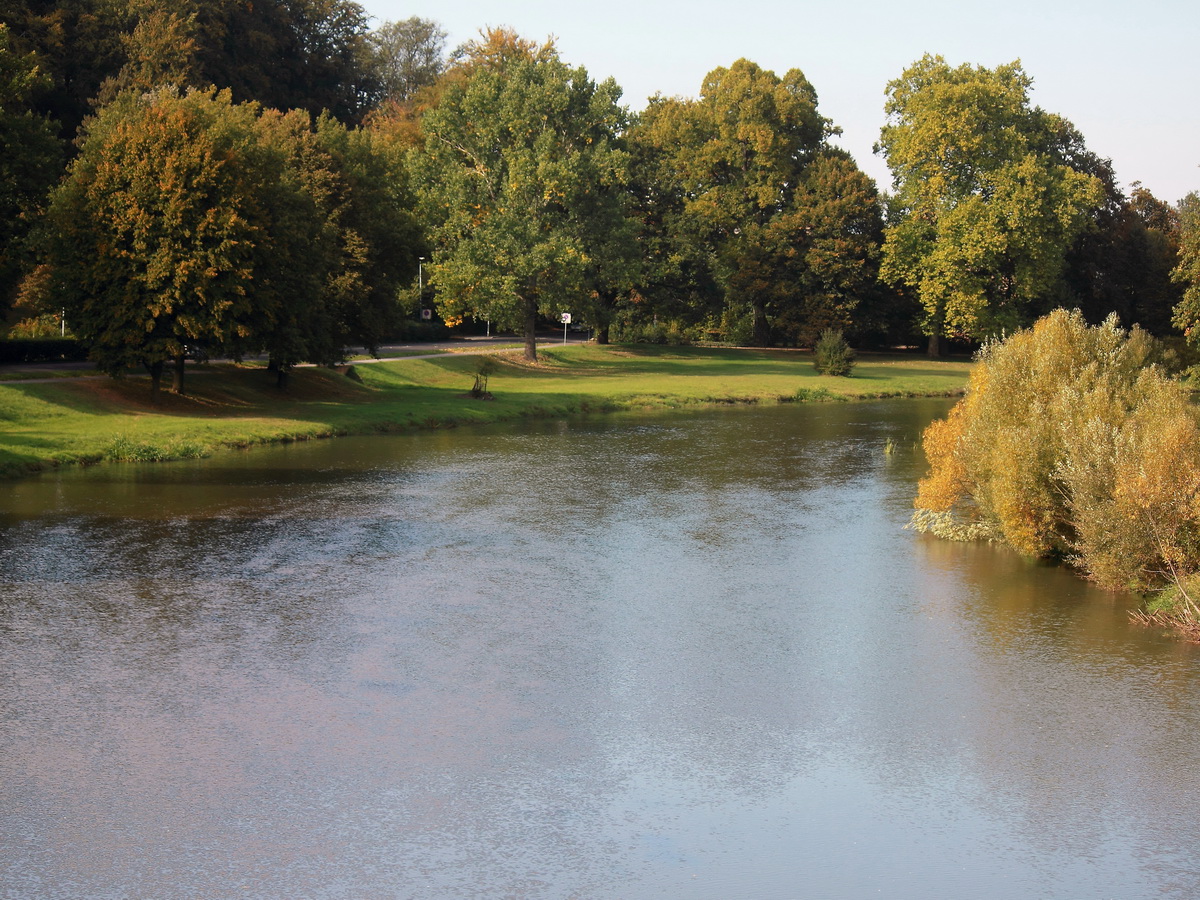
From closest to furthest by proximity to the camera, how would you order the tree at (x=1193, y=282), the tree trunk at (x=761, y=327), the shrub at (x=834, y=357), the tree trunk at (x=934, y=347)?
the tree at (x=1193, y=282) → the shrub at (x=834, y=357) → the tree trunk at (x=761, y=327) → the tree trunk at (x=934, y=347)

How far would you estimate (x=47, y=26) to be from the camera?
5834 centimetres

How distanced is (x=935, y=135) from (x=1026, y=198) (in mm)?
6430

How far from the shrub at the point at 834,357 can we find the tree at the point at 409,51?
6263 centimetres

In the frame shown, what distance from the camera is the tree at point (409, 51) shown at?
11062 cm

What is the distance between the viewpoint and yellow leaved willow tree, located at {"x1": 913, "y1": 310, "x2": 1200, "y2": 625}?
16.1 meters

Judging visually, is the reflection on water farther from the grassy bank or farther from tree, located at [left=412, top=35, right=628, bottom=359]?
tree, located at [left=412, top=35, right=628, bottom=359]

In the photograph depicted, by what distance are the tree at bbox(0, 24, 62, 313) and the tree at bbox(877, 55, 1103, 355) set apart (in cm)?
4821

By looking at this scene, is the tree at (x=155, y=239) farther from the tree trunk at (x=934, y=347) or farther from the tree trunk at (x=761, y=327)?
the tree trunk at (x=934, y=347)

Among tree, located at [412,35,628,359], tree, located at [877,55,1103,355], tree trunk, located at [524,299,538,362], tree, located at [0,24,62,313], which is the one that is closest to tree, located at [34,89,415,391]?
→ tree, located at [0,24,62,313]

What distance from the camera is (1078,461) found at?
17156 mm

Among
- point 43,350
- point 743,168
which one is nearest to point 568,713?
point 43,350

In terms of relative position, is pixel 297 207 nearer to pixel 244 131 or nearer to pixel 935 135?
pixel 244 131

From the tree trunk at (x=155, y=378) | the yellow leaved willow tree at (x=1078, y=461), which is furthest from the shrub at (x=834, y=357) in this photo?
the yellow leaved willow tree at (x=1078, y=461)

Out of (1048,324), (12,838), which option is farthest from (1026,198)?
(12,838)
